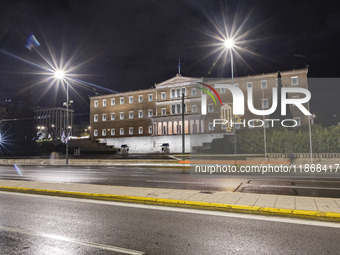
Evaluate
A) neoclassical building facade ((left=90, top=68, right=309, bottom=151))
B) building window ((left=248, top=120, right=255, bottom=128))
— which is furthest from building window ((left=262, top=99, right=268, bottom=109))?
building window ((left=248, top=120, right=255, bottom=128))

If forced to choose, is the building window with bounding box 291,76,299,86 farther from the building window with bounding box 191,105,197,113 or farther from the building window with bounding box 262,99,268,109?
the building window with bounding box 191,105,197,113

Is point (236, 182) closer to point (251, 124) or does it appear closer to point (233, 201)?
point (233, 201)

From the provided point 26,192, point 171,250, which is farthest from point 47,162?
point 171,250

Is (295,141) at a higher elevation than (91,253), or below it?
higher

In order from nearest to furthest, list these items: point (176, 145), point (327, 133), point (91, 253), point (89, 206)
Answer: point (91, 253)
point (89, 206)
point (327, 133)
point (176, 145)

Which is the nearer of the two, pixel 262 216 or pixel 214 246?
pixel 214 246

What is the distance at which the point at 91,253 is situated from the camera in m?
4.61

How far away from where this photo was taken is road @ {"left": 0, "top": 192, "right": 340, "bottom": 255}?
4.77 meters

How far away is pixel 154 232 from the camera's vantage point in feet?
18.6

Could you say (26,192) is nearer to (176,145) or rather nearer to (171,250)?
(171,250)

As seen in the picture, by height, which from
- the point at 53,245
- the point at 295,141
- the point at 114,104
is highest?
the point at 114,104

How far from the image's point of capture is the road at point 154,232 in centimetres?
477

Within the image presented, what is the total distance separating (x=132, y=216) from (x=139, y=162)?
20.3 meters

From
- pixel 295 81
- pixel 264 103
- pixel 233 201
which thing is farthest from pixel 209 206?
pixel 295 81
